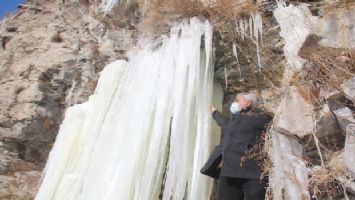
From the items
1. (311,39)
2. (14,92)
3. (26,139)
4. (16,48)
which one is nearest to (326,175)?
(311,39)

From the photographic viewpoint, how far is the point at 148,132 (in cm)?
452

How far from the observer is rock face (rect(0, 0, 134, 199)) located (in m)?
6.60

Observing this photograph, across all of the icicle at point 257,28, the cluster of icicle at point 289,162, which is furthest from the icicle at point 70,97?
the cluster of icicle at point 289,162

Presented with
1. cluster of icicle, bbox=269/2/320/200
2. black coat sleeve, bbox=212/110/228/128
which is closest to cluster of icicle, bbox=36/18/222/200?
black coat sleeve, bbox=212/110/228/128

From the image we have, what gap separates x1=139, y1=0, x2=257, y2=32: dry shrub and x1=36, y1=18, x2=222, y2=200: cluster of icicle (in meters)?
0.14

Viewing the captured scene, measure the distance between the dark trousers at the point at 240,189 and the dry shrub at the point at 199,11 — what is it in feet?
6.49

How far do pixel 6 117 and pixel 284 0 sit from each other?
4268 mm

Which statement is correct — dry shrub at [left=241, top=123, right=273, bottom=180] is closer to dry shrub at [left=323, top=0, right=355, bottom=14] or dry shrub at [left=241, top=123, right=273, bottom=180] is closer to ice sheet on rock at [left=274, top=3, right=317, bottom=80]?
ice sheet on rock at [left=274, top=3, right=317, bottom=80]

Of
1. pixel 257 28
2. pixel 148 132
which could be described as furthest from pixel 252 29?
pixel 148 132

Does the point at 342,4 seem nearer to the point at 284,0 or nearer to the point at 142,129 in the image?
the point at 284,0

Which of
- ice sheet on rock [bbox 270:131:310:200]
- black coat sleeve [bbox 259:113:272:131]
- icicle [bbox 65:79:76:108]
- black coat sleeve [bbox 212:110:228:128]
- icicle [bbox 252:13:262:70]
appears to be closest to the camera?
ice sheet on rock [bbox 270:131:310:200]

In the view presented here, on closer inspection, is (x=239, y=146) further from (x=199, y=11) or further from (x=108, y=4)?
(x=108, y=4)

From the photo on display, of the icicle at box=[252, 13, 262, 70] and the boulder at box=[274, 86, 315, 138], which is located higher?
the icicle at box=[252, 13, 262, 70]

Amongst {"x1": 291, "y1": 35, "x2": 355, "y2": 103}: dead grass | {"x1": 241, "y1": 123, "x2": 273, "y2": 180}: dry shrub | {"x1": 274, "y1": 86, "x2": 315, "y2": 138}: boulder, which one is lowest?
{"x1": 241, "y1": 123, "x2": 273, "y2": 180}: dry shrub
